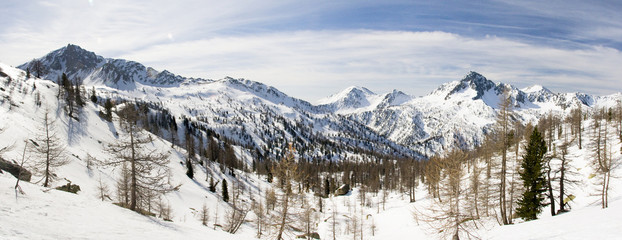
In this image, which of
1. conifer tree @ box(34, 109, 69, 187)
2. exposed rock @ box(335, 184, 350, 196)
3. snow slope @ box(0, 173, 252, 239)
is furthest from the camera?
exposed rock @ box(335, 184, 350, 196)

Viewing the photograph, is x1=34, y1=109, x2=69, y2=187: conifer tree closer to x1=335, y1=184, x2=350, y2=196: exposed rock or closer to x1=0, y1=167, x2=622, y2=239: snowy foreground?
x1=0, y1=167, x2=622, y2=239: snowy foreground

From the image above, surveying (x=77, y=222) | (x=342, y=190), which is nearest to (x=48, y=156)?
(x=77, y=222)

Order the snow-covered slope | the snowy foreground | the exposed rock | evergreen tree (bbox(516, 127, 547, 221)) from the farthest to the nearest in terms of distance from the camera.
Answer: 1. the exposed rock
2. evergreen tree (bbox(516, 127, 547, 221))
3. the snow-covered slope
4. the snowy foreground

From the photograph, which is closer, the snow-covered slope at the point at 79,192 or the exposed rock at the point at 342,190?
the snow-covered slope at the point at 79,192

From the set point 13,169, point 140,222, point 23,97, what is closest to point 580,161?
point 140,222

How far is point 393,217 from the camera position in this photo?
197 feet

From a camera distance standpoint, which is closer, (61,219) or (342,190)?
(61,219)

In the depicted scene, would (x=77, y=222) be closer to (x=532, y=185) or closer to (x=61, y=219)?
(x=61, y=219)

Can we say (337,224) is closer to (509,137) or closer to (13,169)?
(509,137)

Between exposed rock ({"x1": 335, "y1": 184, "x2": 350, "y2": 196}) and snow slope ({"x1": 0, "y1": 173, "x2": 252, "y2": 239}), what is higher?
snow slope ({"x1": 0, "y1": 173, "x2": 252, "y2": 239})

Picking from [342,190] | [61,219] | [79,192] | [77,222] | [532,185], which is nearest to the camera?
[61,219]

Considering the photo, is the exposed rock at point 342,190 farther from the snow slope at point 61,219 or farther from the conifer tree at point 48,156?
the snow slope at point 61,219

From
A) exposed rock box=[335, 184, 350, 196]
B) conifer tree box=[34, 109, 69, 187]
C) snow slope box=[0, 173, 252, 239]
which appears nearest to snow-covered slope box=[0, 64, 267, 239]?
snow slope box=[0, 173, 252, 239]

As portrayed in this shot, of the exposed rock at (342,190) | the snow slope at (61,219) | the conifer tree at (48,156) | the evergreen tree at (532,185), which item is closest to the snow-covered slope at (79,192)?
the snow slope at (61,219)
